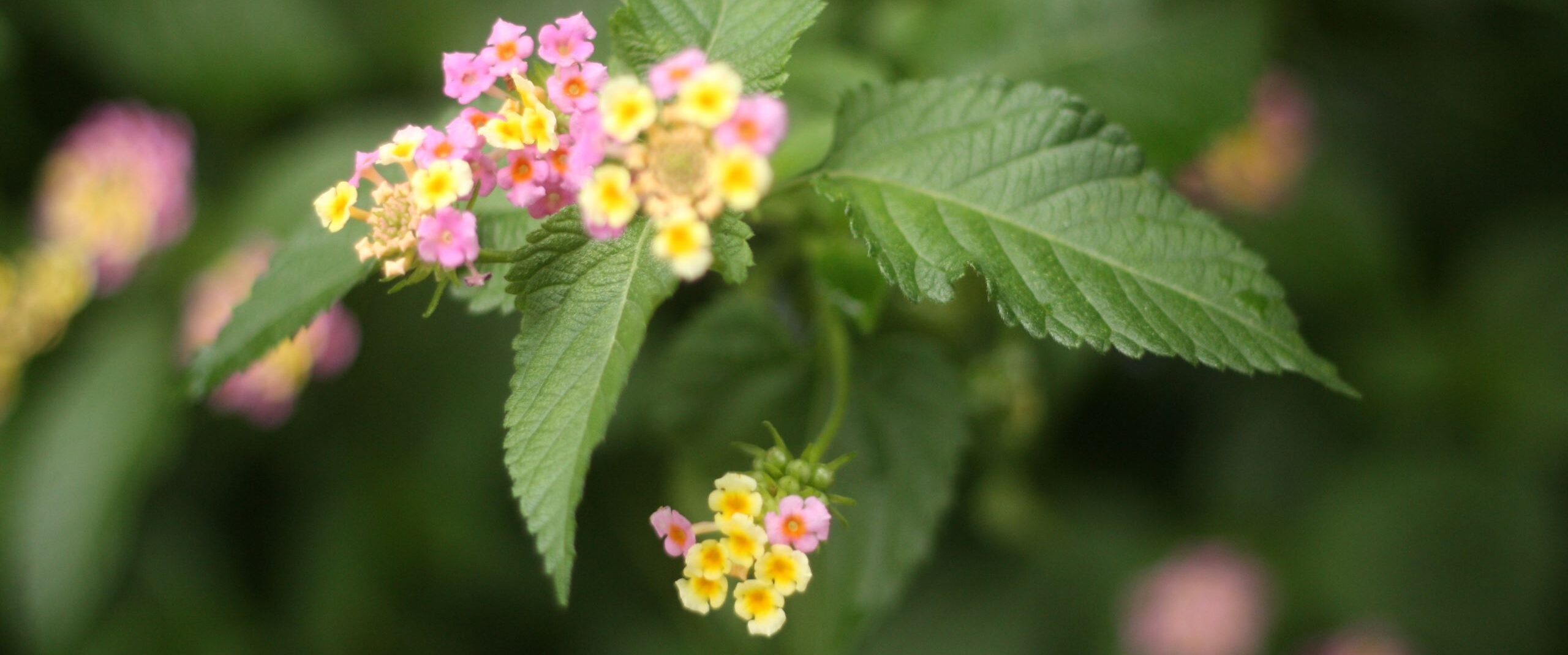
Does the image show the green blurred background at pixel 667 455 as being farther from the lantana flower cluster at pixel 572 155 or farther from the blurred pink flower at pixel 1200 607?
the lantana flower cluster at pixel 572 155

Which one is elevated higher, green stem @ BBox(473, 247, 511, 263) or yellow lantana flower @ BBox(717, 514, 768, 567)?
green stem @ BBox(473, 247, 511, 263)

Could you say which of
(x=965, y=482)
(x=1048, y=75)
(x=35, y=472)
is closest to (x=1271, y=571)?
(x=965, y=482)

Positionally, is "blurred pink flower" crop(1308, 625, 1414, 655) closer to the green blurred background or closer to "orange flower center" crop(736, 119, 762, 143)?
the green blurred background

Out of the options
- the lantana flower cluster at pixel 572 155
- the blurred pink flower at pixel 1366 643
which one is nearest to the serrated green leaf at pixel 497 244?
the lantana flower cluster at pixel 572 155

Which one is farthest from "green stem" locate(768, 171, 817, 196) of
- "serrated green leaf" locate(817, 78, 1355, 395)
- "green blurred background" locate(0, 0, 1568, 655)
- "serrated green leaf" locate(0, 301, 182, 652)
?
"serrated green leaf" locate(0, 301, 182, 652)

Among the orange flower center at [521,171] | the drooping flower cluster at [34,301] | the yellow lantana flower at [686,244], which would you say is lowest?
the drooping flower cluster at [34,301]

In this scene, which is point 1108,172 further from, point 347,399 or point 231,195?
point 231,195
